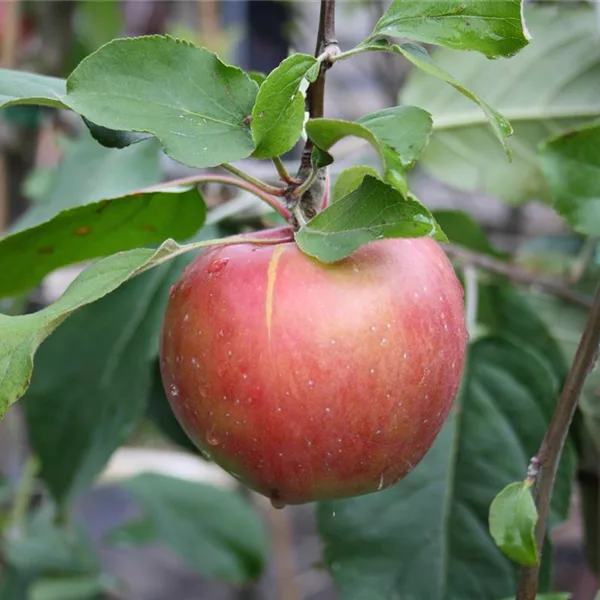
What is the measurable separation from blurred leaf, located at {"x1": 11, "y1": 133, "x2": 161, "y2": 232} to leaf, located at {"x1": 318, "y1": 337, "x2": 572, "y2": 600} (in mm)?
235

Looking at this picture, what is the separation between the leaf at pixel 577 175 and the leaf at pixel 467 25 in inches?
3.6

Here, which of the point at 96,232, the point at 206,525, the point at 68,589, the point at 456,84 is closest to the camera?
the point at 456,84

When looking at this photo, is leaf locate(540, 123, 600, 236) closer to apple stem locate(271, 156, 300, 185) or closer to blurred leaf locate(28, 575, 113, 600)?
apple stem locate(271, 156, 300, 185)

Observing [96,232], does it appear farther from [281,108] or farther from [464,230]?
[464,230]

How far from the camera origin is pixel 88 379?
0.53 meters

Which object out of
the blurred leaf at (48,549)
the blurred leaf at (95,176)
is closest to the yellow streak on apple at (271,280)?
the blurred leaf at (95,176)

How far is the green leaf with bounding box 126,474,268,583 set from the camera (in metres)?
0.92

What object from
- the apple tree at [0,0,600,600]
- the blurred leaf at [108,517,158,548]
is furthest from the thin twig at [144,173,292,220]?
the blurred leaf at [108,517,158,548]

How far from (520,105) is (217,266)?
1.32 ft

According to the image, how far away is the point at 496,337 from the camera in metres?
0.48

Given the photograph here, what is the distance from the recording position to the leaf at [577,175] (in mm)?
315

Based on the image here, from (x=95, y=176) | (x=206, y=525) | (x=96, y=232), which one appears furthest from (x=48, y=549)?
(x=96, y=232)

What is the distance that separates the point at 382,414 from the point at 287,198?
9 cm

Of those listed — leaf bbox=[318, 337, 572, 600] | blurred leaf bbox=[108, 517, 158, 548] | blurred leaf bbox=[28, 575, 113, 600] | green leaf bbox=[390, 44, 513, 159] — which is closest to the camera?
green leaf bbox=[390, 44, 513, 159]
